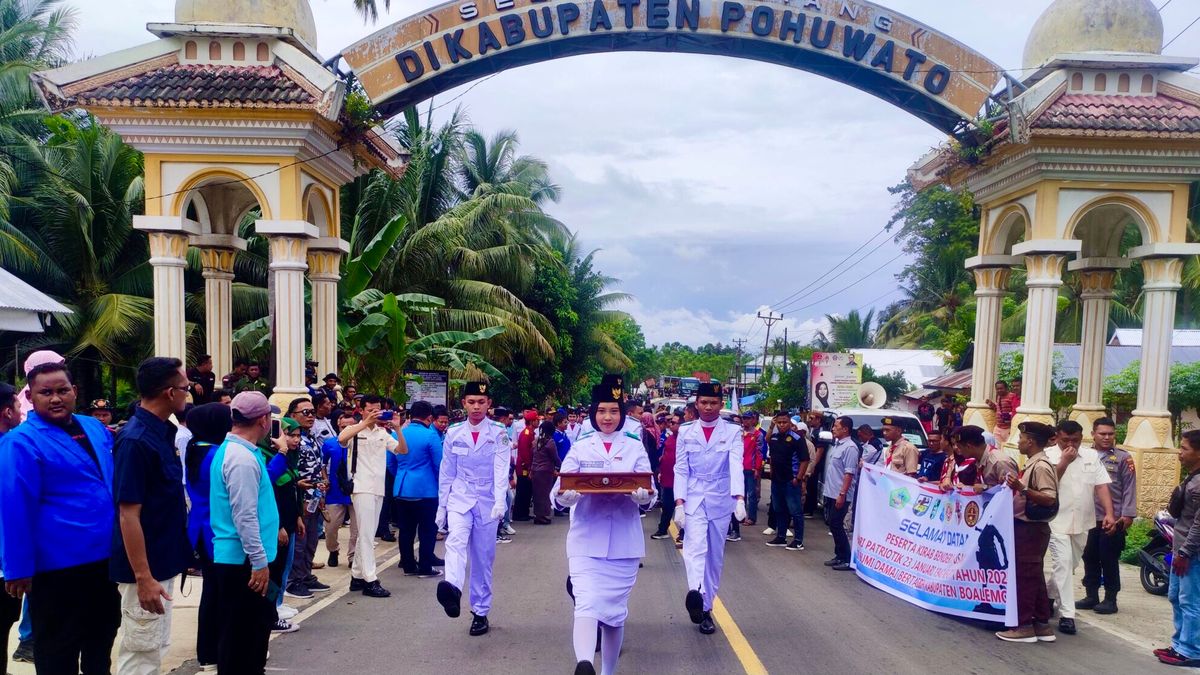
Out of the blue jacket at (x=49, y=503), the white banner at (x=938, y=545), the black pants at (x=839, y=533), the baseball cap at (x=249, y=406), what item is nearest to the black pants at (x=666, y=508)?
the black pants at (x=839, y=533)

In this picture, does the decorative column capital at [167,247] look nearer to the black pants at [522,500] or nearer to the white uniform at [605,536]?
the black pants at [522,500]

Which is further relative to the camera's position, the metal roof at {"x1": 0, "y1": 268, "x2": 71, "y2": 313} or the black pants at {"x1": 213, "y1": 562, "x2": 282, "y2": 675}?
the metal roof at {"x1": 0, "y1": 268, "x2": 71, "y2": 313}

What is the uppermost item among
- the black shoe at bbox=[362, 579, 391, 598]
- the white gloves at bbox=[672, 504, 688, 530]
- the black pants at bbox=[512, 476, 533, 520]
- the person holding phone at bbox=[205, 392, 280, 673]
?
the person holding phone at bbox=[205, 392, 280, 673]

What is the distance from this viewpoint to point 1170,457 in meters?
13.7

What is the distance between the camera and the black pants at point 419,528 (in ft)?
31.8

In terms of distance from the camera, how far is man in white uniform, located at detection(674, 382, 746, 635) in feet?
25.5

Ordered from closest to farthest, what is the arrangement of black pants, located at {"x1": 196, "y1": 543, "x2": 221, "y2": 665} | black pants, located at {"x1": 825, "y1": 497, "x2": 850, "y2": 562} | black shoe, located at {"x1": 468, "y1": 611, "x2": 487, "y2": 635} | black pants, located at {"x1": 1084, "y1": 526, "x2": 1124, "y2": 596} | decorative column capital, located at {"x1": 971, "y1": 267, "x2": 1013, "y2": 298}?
black pants, located at {"x1": 196, "y1": 543, "x2": 221, "y2": 665} → black shoe, located at {"x1": 468, "y1": 611, "x2": 487, "y2": 635} → black pants, located at {"x1": 1084, "y1": 526, "x2": 1124, "y2": 596} → black pants, located at {"x1": 825, "y1": 497, "x2": 850, "y2": 562} → decorative column capital, located at {"x1": 971, "y1": 267, "x2": 1013, "y2": 298}

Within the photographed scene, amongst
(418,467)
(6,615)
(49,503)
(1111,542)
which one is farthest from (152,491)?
(1111,542)

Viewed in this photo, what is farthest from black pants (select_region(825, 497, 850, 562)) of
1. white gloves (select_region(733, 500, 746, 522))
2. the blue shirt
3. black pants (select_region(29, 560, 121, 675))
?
black pants (select_region(29, 560, 121, 675))

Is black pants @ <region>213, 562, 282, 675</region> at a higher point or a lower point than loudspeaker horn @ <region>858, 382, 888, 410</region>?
higher

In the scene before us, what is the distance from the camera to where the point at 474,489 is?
7.85 m

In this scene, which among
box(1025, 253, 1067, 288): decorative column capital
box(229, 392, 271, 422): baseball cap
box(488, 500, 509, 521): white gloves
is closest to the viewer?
box(229, 392, 271, 422): baseball cap

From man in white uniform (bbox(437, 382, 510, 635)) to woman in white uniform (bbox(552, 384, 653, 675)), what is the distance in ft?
5.99

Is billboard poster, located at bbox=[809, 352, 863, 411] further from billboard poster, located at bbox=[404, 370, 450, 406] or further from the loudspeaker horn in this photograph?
billboard poster, located at bbox=[404, 370, 450, 406]
